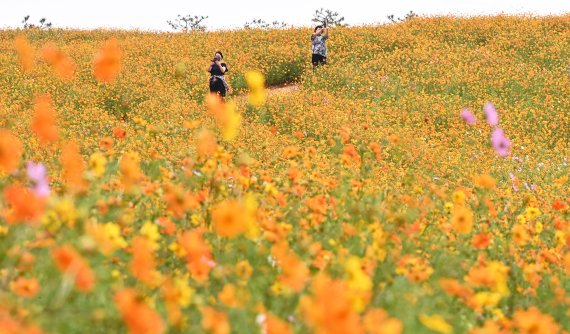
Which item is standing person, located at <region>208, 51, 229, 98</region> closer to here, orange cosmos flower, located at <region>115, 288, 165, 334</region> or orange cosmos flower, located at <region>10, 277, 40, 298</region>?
orange cosmos flower, located at <region>10, 277, 40, 298</region>

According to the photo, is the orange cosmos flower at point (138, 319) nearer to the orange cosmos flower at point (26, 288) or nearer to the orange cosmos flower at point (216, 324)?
the orange cosmos flower at point (216, 324)

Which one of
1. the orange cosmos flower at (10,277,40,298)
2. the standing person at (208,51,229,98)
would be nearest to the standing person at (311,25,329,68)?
the standing person at (208,51,229,98)

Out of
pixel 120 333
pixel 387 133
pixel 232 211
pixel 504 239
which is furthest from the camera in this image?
pixel 387 133

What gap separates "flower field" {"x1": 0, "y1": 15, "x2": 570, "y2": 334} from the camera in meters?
2.24

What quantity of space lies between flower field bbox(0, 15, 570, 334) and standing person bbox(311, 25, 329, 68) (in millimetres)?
451

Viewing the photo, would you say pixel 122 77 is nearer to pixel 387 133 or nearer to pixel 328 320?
pixel 387 133

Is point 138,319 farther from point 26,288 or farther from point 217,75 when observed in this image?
point 217,75

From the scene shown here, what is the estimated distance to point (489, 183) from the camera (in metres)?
3.66

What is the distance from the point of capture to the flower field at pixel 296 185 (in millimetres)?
2240

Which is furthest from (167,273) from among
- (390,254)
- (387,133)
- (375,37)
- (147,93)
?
(375,37)

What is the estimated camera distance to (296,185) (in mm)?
4125

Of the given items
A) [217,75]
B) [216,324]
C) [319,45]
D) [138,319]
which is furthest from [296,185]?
[319,45]

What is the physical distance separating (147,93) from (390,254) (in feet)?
39.6

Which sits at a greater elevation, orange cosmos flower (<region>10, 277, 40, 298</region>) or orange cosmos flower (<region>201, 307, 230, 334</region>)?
orange cosmos flower (<region>201, 307, 230, 334</region>)
